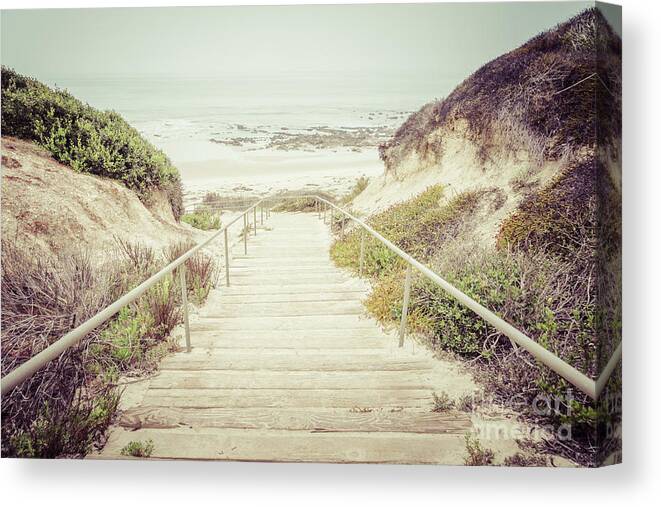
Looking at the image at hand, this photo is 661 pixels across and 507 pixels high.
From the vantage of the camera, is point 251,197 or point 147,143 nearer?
point 147,143

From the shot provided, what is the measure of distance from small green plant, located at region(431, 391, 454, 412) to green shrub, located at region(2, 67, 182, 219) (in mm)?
2113

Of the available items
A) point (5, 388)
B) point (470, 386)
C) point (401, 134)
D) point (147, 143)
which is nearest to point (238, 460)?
point (5, 388)

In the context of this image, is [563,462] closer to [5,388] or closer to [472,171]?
[472,171]

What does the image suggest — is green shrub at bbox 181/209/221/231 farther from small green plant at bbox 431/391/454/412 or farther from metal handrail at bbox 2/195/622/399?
small green plant at bbox 431/391/454/412

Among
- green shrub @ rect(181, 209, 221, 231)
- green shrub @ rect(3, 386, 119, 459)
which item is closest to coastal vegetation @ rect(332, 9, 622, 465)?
green shrub @ rect(181, 209, 221, 231)

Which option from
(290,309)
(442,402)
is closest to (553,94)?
(442,402)

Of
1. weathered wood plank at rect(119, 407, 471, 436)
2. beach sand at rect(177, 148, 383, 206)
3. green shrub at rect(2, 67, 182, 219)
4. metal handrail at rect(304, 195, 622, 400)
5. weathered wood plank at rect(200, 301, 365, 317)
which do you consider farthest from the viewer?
weathered wood plank at rect(200, 301, 365, 317)

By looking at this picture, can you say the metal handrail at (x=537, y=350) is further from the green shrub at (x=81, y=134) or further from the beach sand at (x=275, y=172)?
the green shrub at (x=81, y=134)

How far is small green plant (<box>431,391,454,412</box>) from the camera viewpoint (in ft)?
8.45

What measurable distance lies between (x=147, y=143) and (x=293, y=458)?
2.24m

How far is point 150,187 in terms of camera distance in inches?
119

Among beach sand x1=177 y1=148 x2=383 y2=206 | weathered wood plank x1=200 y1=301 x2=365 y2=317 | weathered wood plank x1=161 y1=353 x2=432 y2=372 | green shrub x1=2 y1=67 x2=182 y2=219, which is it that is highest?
green shrub x1=2 y1=67 x2=182 y2=219

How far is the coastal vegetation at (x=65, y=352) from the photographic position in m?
2.60

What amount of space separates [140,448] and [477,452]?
80.4 inches
